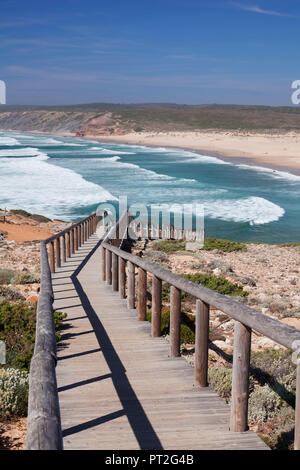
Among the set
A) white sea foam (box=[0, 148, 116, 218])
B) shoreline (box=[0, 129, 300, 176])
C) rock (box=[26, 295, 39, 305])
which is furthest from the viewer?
shoreline (box=[0, 129, 300, 176])

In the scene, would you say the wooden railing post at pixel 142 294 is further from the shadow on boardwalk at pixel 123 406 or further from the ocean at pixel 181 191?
the ocean at pixel 181 191

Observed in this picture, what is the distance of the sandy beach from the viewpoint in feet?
206

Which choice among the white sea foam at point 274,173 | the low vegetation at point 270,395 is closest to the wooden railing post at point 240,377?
the low vegetation at point 270,395

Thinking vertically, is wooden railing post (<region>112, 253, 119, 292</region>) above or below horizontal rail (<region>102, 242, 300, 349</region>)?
below

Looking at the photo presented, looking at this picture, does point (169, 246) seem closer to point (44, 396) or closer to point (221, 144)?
point (44, 396)

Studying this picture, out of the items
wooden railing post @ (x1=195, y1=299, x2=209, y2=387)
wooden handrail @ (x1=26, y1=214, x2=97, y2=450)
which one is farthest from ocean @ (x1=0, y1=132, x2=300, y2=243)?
wooden handrail @ (x1=26, y1=214, x2=97, y2=450)

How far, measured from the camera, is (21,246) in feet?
55.3

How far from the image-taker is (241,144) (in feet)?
278

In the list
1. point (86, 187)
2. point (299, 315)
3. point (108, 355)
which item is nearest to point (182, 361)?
point (108, 355)

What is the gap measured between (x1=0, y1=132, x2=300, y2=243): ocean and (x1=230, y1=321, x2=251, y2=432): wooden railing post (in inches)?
830

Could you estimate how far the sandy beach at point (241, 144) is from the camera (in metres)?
62.6

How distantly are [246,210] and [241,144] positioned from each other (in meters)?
55.4

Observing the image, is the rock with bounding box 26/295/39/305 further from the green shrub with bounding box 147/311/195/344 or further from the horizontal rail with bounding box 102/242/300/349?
the horizontal rail with bounding box 102/242/300/349

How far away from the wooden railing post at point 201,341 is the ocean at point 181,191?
20378mm
